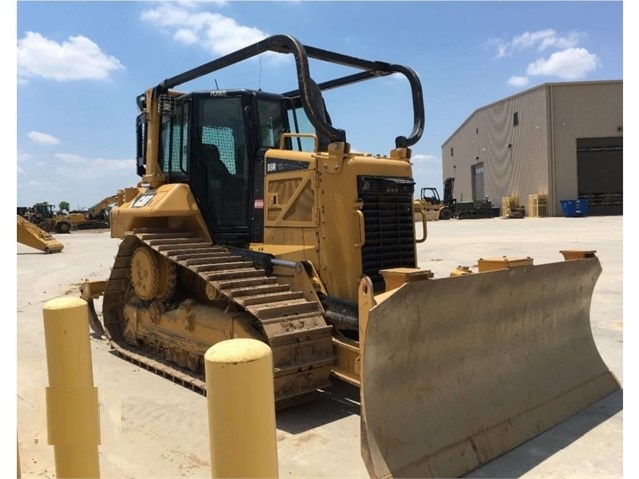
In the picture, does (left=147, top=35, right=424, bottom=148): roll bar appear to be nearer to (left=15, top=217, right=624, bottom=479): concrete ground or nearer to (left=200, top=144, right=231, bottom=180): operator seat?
(left=200, top=144, right=231, bottom=180): operator seat

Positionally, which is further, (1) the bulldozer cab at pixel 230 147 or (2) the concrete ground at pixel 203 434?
(1) the bulldozer cab at pixel 230 147

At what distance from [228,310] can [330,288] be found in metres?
1.06

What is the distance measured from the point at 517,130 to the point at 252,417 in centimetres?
4271

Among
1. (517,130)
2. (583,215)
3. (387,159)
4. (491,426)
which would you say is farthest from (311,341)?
(517,130)

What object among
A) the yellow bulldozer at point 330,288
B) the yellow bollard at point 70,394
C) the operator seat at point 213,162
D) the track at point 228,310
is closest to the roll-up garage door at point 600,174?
the yellow bulldozer at point 330,288

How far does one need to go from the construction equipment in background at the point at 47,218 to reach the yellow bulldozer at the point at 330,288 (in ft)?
123

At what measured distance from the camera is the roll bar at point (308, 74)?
15.6ft

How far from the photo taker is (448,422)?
12.7ft

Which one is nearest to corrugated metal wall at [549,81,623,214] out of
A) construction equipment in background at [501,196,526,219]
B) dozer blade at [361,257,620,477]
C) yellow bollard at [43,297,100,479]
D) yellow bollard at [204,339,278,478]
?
construction equipment in background at [501,196,526,219]

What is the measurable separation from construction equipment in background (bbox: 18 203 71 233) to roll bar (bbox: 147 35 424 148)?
128 ft

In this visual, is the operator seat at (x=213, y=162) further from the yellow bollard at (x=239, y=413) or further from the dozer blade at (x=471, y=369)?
the yellow bollard at (x=239, y=413)

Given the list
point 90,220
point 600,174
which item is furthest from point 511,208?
point 90,220

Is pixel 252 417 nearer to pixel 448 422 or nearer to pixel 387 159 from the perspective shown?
pixel 448 422

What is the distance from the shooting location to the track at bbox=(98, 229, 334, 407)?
4.59 m
